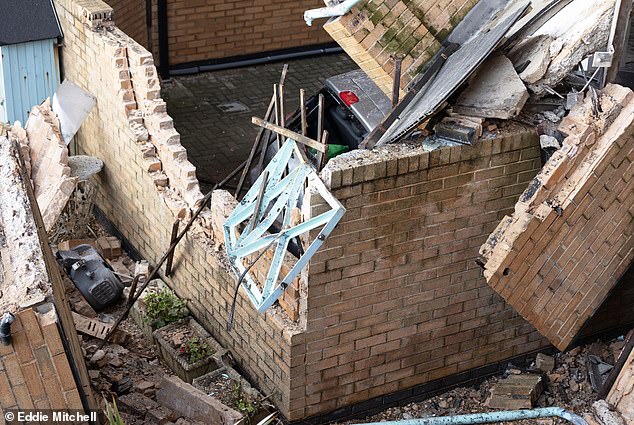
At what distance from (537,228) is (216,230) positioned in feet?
8.93

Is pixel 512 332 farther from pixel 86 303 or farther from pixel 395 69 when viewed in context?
pixel 86 303

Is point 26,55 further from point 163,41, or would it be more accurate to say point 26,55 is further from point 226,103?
point 226,103

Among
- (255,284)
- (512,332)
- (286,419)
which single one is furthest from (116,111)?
(512,332)

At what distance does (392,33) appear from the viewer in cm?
783

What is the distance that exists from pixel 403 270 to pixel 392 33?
6.15ft

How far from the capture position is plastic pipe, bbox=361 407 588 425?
7.74 m

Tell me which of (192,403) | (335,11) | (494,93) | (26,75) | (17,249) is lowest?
(192,403)

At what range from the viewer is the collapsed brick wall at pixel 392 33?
7.67 meters

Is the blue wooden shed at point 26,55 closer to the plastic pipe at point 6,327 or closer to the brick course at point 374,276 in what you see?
the brick course at point 374,276

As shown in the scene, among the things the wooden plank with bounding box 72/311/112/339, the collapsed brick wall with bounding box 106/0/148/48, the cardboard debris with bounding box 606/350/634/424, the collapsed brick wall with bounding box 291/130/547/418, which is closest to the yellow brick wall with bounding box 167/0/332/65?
the collapsed brick wall with bounding box 106/0/148/48

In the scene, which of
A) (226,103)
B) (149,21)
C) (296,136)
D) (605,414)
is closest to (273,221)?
(296,136)

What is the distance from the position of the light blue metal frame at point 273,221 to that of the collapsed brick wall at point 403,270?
0.19 metres

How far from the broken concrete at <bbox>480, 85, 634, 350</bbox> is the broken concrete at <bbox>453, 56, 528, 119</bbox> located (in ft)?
1.34

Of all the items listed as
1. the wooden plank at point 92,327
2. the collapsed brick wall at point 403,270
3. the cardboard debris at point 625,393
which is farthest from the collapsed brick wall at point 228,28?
the cardboard debris at point 625,393
